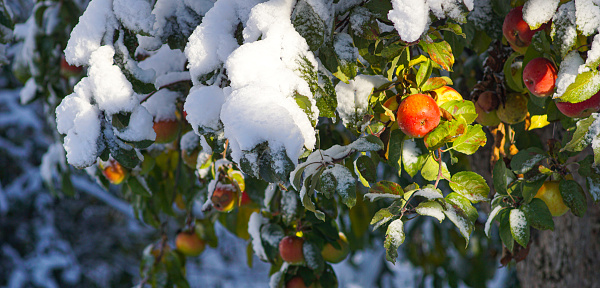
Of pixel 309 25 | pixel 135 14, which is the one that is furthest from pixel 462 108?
pixel 135 14

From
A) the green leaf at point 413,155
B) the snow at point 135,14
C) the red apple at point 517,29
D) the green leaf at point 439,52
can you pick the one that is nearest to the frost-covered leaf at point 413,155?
the green leaf at point 413,155

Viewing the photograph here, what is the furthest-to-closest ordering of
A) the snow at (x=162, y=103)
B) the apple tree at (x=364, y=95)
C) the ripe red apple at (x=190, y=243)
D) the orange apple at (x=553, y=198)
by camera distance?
1. the ripe red apple at (x=190, y=243)
2. the snow at (x=162, y=103)
3. the orange apple at (x=553, y=198)
4. the apple tree at (x=364, y=95)

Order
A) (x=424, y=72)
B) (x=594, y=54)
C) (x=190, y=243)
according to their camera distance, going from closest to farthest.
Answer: (x=594, y=54) < (x=424, y=72) < (x=190, y=243)

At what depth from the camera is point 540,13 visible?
0.63 metres

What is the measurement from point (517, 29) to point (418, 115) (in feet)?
0.79

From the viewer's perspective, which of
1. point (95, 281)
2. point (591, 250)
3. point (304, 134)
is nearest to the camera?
point (304, 134)

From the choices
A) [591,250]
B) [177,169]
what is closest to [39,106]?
[177,169]

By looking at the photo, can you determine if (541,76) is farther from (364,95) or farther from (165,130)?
(165,130)

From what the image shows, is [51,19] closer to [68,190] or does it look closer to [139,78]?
[68,190]

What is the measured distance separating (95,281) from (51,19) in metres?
2.39

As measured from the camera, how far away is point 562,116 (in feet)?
2.56

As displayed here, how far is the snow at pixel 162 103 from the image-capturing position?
1.02m

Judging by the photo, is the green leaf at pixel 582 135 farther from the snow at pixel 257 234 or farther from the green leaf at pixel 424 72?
the snow at pixel 257 234

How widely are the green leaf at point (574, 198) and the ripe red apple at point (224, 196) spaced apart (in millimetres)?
619
